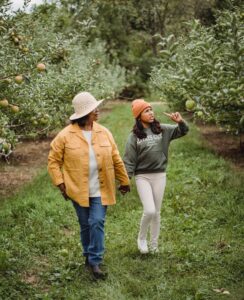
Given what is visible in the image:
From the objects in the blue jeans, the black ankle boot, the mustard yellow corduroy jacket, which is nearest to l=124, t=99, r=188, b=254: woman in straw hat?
the mustard yellow corduroy jacket

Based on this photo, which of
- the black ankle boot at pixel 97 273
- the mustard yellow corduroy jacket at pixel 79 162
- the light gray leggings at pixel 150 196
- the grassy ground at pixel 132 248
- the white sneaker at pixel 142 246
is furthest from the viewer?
the white sneaker at pixel 142 246

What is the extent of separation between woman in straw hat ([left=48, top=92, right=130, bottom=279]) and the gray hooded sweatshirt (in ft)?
1.66

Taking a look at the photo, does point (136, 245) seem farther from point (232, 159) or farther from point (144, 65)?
point (144, 65)

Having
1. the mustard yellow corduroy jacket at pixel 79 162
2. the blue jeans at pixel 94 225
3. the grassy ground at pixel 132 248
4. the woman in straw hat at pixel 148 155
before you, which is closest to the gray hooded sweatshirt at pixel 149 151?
the woman in straw hat at pixel 148 155

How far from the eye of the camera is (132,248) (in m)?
6.09

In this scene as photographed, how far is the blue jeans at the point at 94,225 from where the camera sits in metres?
5.16

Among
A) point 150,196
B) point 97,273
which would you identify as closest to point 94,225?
point 97,273

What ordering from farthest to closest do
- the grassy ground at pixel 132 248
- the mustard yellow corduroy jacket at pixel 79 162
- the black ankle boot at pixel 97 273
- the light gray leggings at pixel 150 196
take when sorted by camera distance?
the light gray leggings at pixel 150 196
the black ankle boot at pixel 97 273
the mustard yellow corduroy jacket at pixel 79 162
the grassy ground at pixel 132 248

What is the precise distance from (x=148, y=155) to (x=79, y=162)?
936mm

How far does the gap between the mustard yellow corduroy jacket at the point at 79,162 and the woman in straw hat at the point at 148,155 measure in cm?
53

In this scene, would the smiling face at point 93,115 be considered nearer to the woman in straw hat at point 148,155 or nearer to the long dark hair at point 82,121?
the long dark hair at point 82,121

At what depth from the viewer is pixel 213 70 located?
16.1ft

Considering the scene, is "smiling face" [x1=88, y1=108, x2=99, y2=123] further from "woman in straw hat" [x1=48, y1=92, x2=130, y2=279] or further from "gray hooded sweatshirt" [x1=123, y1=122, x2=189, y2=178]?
"gray hooded sweatshirt" [x1=123, y1=122, x2=189, y2=178]

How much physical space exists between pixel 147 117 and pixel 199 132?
11.3 metres
